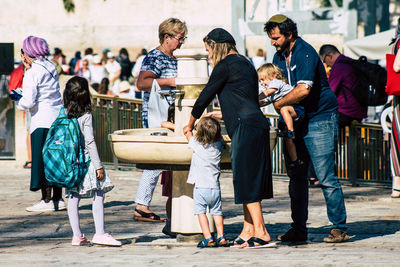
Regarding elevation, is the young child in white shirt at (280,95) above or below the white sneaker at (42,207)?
above

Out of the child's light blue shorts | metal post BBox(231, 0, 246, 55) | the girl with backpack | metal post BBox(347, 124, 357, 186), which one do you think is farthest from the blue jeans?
metal post BBox(231, 0, 246, 55)

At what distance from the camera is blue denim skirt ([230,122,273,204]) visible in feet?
22.6

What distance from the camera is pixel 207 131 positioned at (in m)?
7.02

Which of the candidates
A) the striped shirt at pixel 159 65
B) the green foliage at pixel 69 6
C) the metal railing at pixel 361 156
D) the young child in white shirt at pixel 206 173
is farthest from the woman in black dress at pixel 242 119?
the green foliage at pixel 69 6

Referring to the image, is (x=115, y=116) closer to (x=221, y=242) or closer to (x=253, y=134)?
(x=221, y=242)

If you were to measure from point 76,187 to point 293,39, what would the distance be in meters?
2.14

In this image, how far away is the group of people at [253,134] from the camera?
6930 mm

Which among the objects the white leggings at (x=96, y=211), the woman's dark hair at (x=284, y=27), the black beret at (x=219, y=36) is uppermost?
the woman's dark hair at (x=284, y=27)

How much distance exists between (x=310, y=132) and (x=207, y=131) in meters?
0.97

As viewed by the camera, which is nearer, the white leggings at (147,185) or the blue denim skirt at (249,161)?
the blue denim skirt at (249,161)

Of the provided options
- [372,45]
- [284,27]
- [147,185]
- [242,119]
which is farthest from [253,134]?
[372,45]

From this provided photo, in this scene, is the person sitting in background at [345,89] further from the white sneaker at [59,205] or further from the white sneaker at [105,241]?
the white sneaker at [105,241]

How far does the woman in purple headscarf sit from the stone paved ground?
55cm

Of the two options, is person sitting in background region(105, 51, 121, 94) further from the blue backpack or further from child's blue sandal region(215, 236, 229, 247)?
child's blue sandal region(215, 236, 229, 247)
